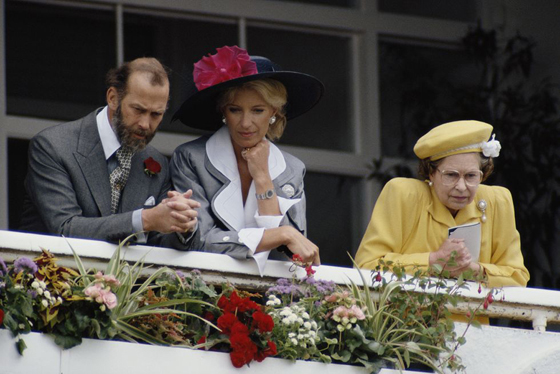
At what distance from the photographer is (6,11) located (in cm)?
821

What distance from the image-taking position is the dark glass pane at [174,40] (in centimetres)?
847

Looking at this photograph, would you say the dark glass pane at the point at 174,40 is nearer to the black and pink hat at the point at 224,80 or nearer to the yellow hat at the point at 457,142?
the black and pink hat at the point at 224,80

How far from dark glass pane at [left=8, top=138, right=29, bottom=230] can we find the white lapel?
2436 millimetres

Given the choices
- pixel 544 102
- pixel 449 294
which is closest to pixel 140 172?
pixel 449 294

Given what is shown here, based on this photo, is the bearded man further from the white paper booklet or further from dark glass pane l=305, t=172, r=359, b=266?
dark glass pane l=305, t=172, r=359, b=266

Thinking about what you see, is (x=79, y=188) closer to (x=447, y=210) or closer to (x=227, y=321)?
(x=227, y=321)

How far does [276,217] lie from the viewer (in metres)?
5.58

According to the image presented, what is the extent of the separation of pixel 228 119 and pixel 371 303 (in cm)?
108

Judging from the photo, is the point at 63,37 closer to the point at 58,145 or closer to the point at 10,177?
the point at 10,177

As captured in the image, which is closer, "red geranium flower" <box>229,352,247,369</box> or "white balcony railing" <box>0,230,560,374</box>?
"red geranium flower" <box>229,352,247,369</box>

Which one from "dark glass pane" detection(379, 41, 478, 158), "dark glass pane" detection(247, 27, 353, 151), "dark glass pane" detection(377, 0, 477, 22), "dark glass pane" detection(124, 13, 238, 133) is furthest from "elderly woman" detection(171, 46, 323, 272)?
"dark glass pane" detection(377, 0, 477, 22)

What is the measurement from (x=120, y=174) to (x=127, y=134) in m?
0.17

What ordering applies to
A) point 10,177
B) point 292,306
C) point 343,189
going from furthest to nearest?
point 343,189 → point 10,177 → point 292,306

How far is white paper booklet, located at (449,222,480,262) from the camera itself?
5.64 metres
